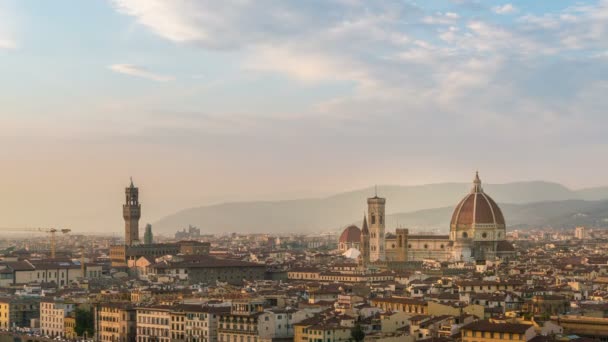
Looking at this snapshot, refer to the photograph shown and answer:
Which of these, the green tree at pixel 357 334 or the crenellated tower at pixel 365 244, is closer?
the green tree at pixel 357 334

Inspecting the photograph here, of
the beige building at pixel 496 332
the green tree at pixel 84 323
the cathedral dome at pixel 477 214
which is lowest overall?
the green tree at pixel 84 323

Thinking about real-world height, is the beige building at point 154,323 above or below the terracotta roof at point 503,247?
below

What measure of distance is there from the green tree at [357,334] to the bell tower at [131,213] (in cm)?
9870

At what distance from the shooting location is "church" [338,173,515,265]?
14112cm

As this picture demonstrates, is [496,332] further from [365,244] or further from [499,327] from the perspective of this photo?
[365,244]

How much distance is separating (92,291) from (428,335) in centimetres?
4120

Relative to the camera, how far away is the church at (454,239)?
14112cm

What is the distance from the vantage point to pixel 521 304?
69.2 metres

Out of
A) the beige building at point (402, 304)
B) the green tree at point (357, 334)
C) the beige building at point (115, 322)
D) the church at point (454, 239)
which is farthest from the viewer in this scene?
the church at point (454, 239)

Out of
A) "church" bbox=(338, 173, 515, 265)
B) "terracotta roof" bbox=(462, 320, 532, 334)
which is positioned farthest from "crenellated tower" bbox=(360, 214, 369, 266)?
"terracotta roof" bbox=(462, 320, 532, 334)

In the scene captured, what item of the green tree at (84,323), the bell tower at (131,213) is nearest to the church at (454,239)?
the bell tower at (131,213)

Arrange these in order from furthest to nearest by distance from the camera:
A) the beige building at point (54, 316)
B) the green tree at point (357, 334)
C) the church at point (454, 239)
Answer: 1. the church at point (454, 239)
2. the beige building at point (54, 316)
3. the green tree at point (357, 334)

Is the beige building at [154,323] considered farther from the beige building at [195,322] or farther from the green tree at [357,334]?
the green tree at [357,334]

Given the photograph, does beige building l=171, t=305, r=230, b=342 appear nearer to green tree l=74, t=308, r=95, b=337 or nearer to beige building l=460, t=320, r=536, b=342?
green tree l=74, t=308, r=95, b=337
